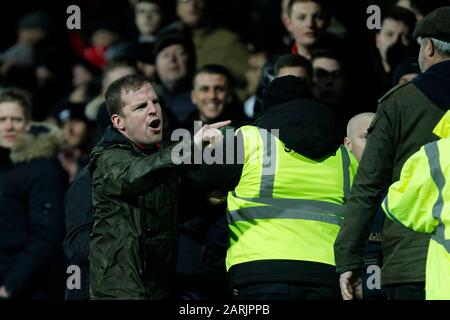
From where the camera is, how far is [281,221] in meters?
6.54

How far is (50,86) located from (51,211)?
5304mm

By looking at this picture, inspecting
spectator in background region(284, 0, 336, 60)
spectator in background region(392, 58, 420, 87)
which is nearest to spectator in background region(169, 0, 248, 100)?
spectator in background region(284, 0, 336, 60)

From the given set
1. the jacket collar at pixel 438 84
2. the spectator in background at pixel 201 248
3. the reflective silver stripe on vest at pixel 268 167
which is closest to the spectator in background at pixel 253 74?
the spectator in background at pixel 201 248

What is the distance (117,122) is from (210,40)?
5264mm

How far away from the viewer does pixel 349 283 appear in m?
6.21

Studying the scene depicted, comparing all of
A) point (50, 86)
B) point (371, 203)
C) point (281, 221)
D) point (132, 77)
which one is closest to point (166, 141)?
point (132, 77)

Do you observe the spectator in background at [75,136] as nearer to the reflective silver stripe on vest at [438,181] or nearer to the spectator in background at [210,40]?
the spectator in background at [210,40]

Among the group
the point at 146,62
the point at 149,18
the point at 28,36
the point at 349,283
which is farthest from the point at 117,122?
the point at 28,36

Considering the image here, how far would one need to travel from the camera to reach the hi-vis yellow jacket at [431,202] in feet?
18.3

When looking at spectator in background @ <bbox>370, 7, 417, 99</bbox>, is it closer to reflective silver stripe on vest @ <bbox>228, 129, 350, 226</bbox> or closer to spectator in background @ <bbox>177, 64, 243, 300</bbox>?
spectator in background @ <bbox>177, 64, 243, 300</bbox>

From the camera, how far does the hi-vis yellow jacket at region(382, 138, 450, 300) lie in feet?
18.3

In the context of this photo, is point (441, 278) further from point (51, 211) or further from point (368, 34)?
point (368, 34)

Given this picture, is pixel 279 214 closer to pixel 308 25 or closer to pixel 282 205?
pixel 282 205

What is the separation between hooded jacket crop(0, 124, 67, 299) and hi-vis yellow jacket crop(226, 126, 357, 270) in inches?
107
